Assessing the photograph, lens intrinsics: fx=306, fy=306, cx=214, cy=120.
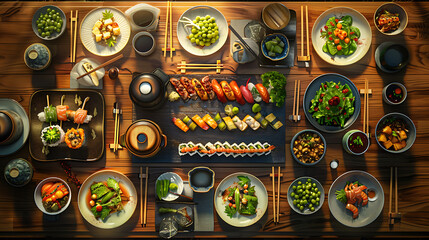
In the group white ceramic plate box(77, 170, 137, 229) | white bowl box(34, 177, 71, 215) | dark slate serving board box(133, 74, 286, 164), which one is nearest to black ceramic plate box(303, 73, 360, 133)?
dark slate serving board box(133, 74, 286, 164)

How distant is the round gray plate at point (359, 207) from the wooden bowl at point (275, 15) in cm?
193

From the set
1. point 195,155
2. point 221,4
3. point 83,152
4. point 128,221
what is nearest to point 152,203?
point 128,221

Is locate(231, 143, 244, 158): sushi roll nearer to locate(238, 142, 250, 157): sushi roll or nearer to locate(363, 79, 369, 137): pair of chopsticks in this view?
locate(238, 142, 250, 157): sushi roll

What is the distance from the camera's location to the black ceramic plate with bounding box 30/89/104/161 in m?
3.58

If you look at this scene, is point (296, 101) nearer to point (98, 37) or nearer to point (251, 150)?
point (251, 150)

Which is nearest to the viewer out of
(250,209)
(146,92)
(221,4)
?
(146,92)

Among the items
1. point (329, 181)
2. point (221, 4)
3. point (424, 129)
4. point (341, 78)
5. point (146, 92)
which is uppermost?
point (221, 4)

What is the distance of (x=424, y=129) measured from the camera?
3666 mm

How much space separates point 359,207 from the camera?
3572 mm

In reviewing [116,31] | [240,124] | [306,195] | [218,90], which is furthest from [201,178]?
[116,31]

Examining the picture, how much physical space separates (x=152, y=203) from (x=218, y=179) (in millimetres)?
821

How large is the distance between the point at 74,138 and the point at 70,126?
235 mm

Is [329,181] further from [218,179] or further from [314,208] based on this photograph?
[218,179]

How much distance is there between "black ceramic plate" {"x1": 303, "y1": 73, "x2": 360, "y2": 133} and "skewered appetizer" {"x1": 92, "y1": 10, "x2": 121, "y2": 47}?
2379 mm
